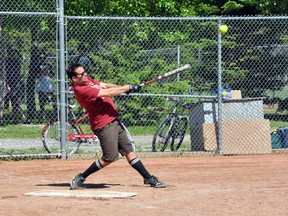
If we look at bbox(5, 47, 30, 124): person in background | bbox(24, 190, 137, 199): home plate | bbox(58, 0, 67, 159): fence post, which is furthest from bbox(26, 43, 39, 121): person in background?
bbox(24, 190, 137, 199): home plate

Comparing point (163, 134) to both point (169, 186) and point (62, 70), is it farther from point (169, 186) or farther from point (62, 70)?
point (169, 186)

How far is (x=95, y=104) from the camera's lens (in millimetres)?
10180

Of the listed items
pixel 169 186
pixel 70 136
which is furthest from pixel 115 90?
pixel 70 136

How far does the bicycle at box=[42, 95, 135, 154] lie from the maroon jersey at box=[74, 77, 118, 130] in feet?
13.4

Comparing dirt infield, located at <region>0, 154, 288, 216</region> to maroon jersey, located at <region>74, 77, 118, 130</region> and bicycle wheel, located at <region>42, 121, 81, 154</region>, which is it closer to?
bicycle wheel, located at <region>42, 121, 81, 154</region>

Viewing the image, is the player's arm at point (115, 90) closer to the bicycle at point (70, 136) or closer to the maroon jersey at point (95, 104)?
the maroon jersey at point (95, 104)

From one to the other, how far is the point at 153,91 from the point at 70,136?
2.82m

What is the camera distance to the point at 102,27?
19.5 metres

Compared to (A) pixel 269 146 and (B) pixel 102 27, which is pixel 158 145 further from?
(B) pixel 102 27

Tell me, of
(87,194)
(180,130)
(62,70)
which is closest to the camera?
(87,194)

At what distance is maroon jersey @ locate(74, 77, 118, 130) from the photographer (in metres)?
10.1

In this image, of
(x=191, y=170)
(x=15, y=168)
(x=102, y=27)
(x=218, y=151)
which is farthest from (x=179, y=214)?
(x=102, y=27)

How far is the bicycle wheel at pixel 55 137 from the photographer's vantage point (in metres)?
14.4

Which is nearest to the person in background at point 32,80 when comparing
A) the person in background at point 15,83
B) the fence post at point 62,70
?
the person in background at point 15,83
